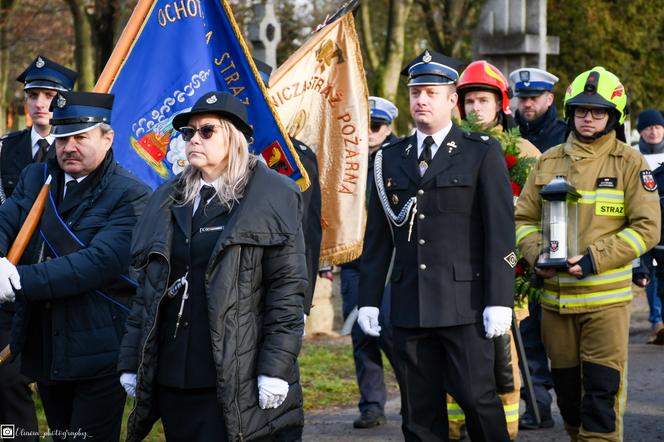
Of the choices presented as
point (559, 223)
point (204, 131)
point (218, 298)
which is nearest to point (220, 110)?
point (204, 131)

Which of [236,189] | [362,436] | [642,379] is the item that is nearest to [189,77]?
[236,189]

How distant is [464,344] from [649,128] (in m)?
6.62

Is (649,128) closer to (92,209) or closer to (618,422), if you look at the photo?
(618,422)

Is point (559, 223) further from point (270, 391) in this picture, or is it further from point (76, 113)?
point (76, 113)

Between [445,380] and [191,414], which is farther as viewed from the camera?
[445,380]

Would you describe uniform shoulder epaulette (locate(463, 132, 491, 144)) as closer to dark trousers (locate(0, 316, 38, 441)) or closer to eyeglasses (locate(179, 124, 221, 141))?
eyeglasses (locate(179, 124, 221, 141))

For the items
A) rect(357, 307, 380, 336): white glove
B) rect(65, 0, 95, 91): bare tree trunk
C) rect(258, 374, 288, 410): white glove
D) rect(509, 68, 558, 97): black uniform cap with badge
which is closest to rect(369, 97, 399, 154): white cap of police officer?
rect(509, 68, 558, 97): black uniform cap with badge

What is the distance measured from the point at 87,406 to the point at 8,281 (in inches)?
28.6

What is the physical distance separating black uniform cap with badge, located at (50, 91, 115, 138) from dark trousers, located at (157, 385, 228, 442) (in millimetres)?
1461

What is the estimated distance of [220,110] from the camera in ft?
16.6

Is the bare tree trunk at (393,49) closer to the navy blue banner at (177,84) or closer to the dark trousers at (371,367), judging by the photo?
the dark trousers at (371,367)

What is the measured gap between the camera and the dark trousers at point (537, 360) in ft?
26.7

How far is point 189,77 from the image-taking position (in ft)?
21.9

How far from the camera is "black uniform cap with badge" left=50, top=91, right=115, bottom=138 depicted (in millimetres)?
5871
